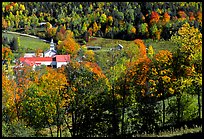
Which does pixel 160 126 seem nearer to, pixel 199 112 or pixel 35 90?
pixel 199 112

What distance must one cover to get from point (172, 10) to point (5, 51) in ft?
318

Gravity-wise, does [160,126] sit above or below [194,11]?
below

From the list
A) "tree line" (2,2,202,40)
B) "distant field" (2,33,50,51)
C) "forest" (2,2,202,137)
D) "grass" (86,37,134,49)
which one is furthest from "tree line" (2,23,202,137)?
"tree line" (2,2,202,40)

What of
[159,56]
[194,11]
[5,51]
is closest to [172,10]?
[194,11]

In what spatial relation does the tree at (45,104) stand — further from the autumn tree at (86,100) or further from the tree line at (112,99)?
the autumn tree at (86,100)

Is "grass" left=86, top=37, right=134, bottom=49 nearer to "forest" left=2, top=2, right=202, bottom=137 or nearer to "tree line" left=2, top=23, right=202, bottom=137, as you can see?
"forest" left=2, top=2, right=202, bottom=137

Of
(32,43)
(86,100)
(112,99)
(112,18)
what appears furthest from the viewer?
(112,18)

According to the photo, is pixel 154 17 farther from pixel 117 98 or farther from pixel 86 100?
pixel 86 100

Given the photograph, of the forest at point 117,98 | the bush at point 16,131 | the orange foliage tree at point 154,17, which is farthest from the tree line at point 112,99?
the orange foliage tree at point 154,17

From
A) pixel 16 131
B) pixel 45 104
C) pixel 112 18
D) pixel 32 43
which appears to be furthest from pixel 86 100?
pixel 112 18

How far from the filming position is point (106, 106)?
97.8 ft

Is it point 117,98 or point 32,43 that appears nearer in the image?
point 117,98

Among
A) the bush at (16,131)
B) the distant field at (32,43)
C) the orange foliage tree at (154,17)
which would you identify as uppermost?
the orange foliage tree at (154,17)

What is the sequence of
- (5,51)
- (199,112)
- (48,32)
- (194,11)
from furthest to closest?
(194,11) < (48,32) < (5,51) < (199,112)
